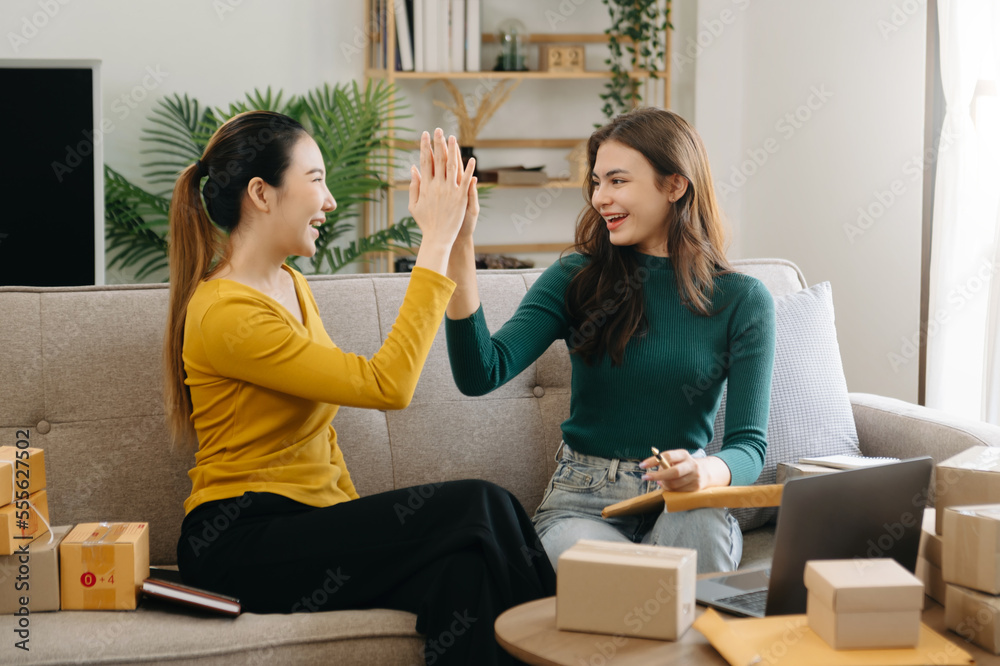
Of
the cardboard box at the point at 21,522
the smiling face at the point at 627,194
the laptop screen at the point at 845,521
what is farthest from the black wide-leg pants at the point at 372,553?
the smiling face at the point at 627,194

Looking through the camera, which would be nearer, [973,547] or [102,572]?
[973,547]

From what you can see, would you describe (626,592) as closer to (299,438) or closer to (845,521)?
(845,521)

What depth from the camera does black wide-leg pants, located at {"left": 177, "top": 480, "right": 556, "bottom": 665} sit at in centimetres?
134

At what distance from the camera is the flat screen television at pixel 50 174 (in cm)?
232

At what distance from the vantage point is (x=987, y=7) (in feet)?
7.79

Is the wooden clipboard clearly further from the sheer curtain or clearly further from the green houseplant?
the green houseplant

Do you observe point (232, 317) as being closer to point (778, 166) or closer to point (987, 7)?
point (987, 7)

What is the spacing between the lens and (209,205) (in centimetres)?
155

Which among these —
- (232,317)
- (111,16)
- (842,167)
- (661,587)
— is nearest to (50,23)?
(111,16)

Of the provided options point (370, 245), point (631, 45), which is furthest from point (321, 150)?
point (631, 45)

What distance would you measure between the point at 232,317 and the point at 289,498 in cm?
30

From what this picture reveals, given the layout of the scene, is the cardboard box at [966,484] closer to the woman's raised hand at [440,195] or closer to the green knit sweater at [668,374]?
the green knit sweater at [668,374]

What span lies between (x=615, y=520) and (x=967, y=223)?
150 cm

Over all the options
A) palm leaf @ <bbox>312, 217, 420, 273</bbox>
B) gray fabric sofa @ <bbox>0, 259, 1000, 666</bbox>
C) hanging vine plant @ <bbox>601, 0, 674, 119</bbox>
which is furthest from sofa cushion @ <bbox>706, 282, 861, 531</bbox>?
hanging vine plant @ <bbox>601, 0, 674, 119</bbox>
